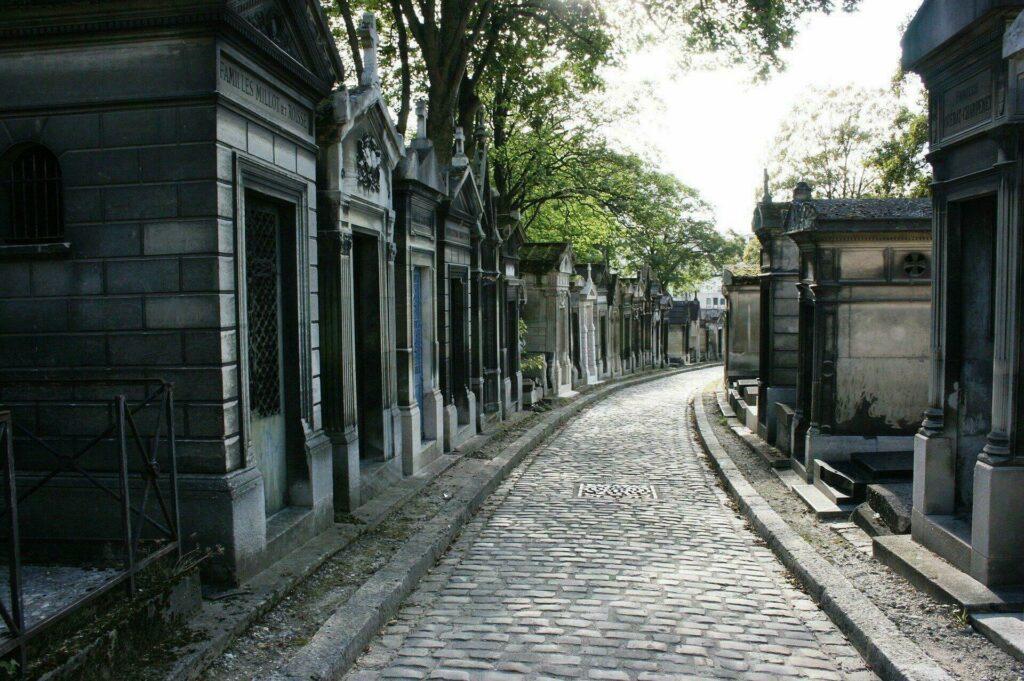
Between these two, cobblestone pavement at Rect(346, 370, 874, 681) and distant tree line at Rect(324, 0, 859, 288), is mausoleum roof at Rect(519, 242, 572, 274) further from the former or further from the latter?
cobblestone pavement at Rect(346, 370, 874, 681)

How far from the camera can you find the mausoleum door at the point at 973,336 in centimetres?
647

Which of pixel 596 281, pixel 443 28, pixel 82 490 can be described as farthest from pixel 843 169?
pixel 82 490

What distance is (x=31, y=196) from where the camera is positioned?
5988 mm

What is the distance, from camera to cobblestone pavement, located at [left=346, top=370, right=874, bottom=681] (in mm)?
5125

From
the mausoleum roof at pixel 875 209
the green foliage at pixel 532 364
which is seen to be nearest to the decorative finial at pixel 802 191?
the mausoleum roof at pixel 875 209

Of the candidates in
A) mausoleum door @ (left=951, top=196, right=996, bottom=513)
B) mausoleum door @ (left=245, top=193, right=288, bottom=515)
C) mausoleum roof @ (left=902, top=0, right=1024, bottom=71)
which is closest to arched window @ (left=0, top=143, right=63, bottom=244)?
mausoleum door @ (left=245, top=193, right=288, bottom=515)

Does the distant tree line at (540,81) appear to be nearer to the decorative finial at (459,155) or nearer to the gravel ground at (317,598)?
the decorative finial at (459,155)

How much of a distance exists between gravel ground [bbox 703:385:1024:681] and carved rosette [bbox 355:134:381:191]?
5.68m

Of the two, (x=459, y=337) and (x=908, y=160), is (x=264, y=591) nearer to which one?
(x=459, y=337)

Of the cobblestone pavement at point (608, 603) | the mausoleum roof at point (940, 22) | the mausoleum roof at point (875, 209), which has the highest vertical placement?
the mausoleum roof at point (940, 22)

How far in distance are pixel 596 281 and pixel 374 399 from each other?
21712 millimetres

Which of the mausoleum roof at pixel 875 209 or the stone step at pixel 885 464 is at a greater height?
the mausoleum roof at pixel 875 209

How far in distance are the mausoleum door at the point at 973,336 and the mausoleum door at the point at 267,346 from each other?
5537mm

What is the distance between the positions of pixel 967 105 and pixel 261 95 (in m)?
5.33
